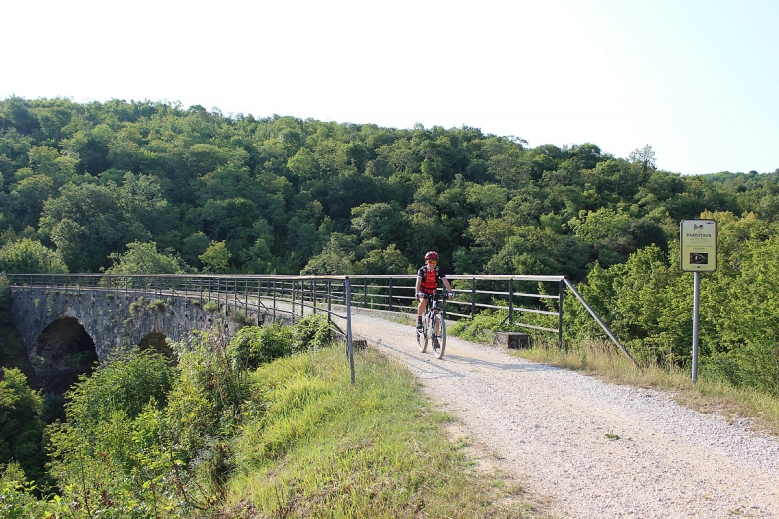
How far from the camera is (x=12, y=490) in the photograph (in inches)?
239

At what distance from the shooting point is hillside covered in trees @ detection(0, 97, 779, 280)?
5503 cm

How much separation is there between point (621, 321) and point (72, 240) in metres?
49.7

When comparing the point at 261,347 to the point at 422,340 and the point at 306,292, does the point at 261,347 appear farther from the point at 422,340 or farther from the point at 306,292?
the point at 422,340

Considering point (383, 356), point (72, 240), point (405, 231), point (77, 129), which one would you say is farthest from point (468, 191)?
point (383, 356)

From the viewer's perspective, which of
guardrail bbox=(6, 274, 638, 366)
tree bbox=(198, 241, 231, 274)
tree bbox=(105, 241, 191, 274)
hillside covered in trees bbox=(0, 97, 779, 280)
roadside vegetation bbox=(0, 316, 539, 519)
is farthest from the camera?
tree bbox=(198, 241, 231, 274)

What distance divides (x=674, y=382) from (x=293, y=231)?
2677 inches

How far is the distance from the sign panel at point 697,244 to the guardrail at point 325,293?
1478 mm

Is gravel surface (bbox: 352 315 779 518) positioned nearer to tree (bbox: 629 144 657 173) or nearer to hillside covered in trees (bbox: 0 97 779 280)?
hillside covered in trees (bbox: 0 97 779 280)

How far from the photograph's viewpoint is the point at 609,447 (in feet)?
15.0

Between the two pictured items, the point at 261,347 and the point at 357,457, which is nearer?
the point at 357,457

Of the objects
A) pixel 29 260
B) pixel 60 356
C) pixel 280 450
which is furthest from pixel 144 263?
pixel 280 450

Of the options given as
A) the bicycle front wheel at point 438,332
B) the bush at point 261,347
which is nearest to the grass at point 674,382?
the bicycle front wheel at point 438,332

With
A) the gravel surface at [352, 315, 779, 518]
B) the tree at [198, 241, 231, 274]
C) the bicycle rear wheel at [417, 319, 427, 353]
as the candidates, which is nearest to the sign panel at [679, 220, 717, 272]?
the gravel surface at [352, 315, 779, 518]

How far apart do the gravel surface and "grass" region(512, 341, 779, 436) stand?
0.21 m
